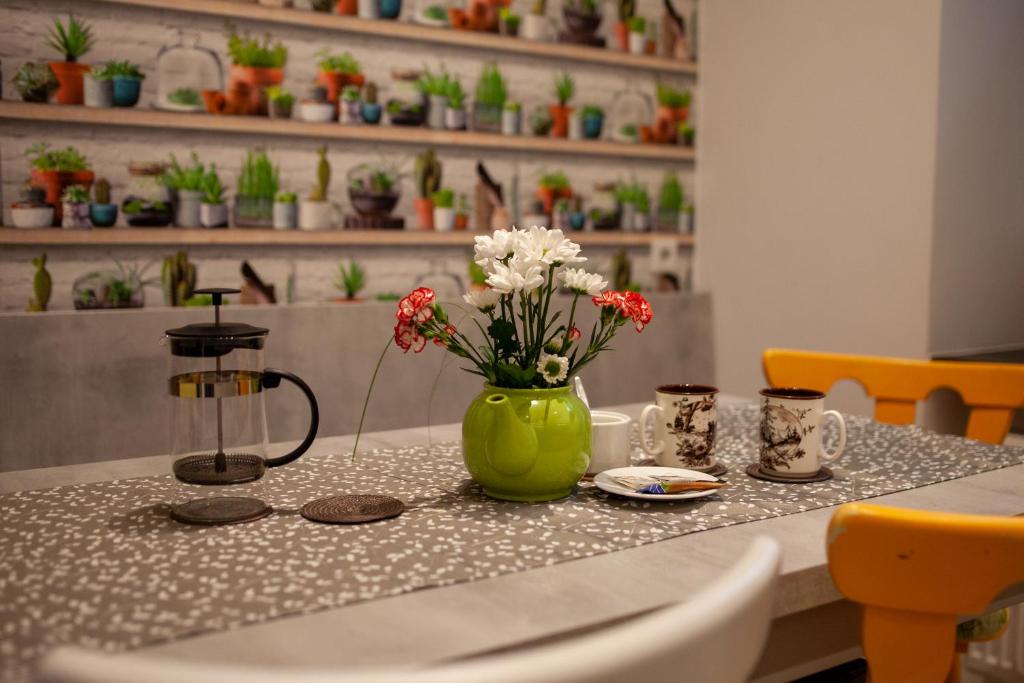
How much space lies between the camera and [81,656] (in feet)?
1.73

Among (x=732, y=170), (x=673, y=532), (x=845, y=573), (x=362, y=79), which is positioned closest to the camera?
(x=845, y=573)

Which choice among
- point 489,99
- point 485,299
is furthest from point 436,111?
point 485,299

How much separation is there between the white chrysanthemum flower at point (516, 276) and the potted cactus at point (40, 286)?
5.83 feet

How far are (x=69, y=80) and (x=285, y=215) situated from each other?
68cm

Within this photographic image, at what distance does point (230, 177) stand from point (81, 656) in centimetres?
244

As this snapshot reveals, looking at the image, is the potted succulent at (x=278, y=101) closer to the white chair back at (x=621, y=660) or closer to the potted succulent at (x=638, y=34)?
the potted succulent at (x=638, y=34)

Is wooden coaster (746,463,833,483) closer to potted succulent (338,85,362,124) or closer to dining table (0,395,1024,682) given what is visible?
dining table (0,395,1024,682)

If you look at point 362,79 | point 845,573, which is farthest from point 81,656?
point 362,79

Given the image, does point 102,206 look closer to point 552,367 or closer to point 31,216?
point 31,216

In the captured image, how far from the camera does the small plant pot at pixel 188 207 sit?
8.92 feet

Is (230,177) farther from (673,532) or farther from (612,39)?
(673,532)

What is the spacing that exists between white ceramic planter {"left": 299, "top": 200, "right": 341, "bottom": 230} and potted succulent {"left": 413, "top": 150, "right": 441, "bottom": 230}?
303mm

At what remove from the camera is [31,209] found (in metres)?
2.51

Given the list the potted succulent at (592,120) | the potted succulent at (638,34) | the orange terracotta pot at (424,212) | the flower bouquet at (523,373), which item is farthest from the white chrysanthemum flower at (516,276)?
the potted succulent at (638,34)
